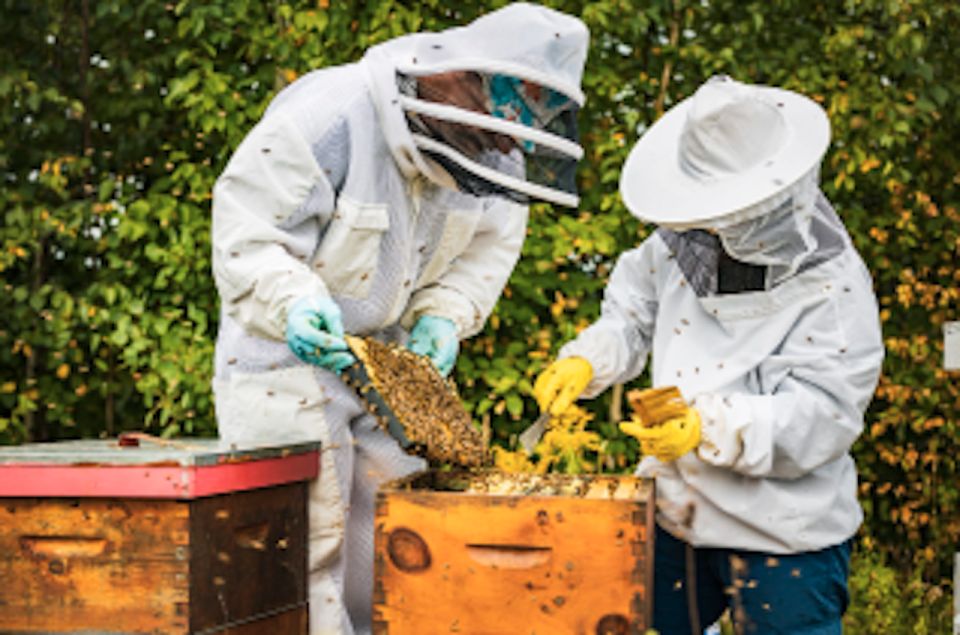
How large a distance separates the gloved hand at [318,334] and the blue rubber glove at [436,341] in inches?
18.5

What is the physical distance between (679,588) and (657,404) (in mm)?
614

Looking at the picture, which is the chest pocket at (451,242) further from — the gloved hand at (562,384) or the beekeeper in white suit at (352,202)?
the gloved hand at (562,384)

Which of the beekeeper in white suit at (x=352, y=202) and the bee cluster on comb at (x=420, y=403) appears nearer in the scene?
the bee cluster on comb at (x=420, y=403)

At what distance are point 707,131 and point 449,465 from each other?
3.01 feet

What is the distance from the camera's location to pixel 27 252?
18.1ft

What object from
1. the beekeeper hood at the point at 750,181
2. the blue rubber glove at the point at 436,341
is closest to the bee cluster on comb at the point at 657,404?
the beekeeper hood at the point at 750,181

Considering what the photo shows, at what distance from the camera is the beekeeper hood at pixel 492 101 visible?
2.98 meters

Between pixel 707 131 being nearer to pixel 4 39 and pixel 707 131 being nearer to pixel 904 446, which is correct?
pixel 904 446

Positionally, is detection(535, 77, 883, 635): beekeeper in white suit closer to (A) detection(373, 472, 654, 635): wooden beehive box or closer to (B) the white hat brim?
(B) the white hat brim

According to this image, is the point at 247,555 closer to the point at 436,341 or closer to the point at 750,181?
the point at 436,341

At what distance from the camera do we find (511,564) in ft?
8.38

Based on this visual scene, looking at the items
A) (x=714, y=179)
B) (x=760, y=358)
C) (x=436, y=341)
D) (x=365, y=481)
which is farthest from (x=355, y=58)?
(x=760, y=358)

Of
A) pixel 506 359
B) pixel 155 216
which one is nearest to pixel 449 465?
pixel 506 359

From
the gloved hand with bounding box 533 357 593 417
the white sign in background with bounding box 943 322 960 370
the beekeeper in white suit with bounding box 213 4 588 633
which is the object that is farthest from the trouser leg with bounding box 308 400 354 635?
the white sign in background with bounding box 943 322 960 370
